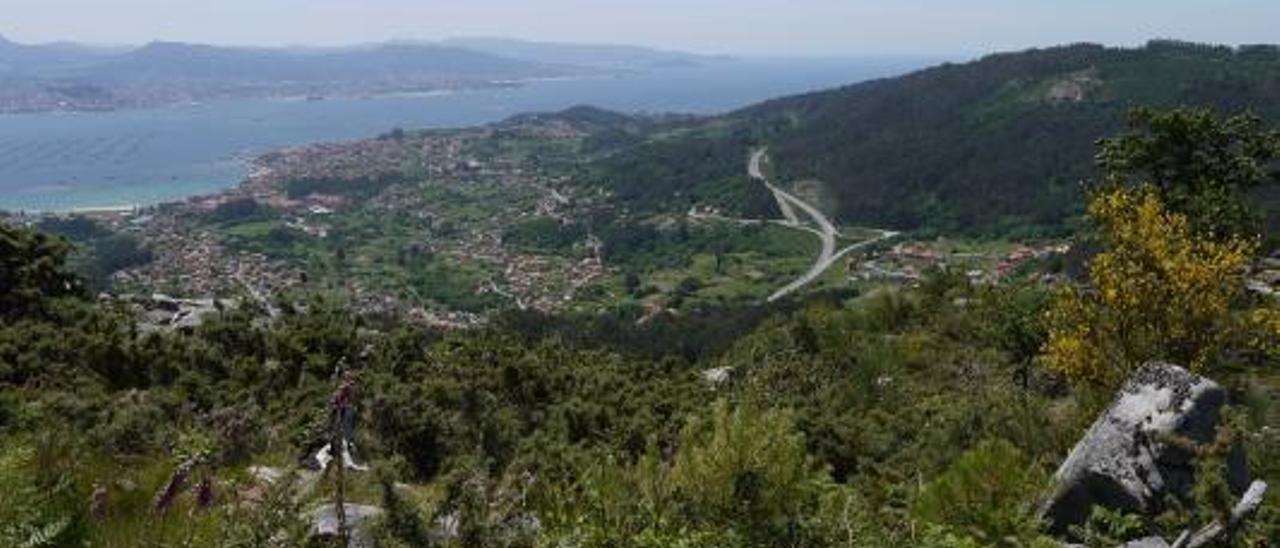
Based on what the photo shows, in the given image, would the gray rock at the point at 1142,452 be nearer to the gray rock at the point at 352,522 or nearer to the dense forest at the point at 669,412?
the dense forest at the point at 669,412

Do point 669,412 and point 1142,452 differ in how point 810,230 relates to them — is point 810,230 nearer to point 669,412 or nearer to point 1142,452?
point 669,412

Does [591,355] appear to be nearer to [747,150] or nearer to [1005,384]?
[1005,384]

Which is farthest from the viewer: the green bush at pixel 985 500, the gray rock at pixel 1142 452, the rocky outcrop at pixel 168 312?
the rocky outcrop at pixel 168 312

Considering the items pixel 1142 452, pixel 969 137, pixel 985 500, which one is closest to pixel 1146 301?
pixel 1142 452

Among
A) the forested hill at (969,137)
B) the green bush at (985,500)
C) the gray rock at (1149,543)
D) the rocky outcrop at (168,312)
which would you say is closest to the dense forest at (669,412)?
the green bush at (985,500)

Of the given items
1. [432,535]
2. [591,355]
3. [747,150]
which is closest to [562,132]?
[747,150]
